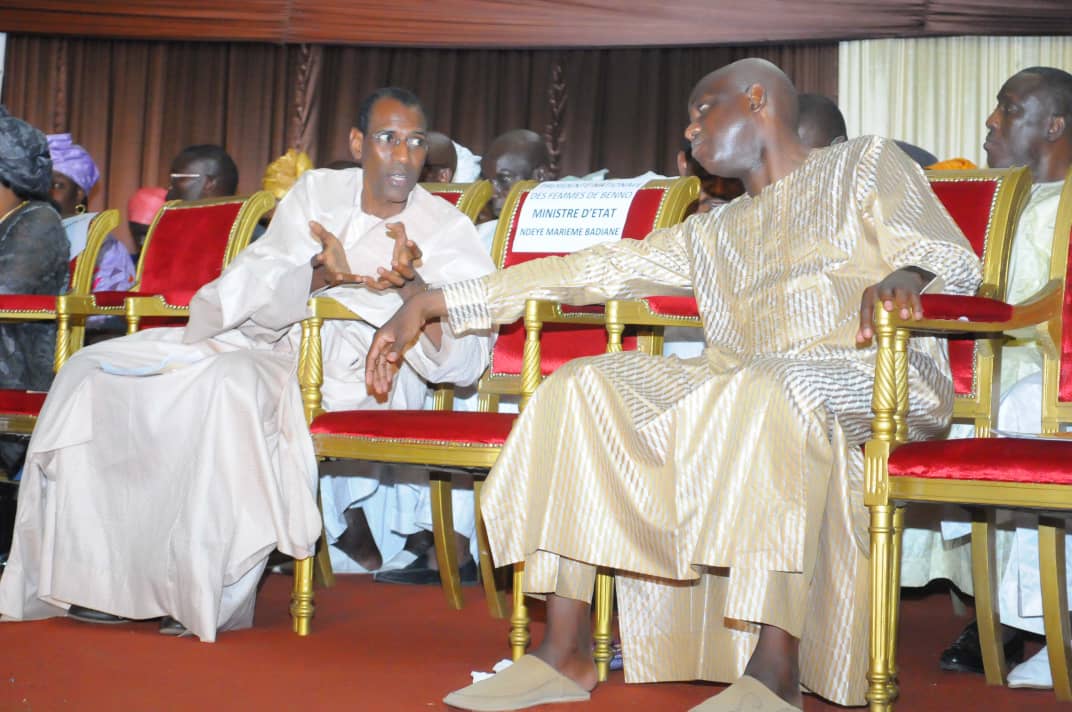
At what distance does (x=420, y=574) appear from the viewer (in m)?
4.59

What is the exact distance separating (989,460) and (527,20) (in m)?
6.31

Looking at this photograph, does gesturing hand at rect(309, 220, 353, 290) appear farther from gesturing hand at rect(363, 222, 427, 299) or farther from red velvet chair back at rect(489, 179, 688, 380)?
red velvet chair back at rect(489, 179, 688, 380)

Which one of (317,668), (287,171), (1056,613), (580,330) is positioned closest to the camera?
(1056,613)

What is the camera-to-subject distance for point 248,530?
3.46 m

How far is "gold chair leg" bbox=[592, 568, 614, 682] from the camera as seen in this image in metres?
3.07

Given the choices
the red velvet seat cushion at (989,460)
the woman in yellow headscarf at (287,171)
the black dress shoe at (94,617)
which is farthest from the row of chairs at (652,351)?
the woman in yellow headscarf at (287,171)

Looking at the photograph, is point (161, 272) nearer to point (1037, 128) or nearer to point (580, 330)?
point (580, 330)

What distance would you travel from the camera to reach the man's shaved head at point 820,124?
14.9 feet

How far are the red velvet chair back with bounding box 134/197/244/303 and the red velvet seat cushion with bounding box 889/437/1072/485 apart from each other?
105 inches

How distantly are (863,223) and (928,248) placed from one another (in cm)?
19

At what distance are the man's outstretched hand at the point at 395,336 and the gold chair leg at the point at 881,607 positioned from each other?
120 cm

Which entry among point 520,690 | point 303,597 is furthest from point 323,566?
point 520,690

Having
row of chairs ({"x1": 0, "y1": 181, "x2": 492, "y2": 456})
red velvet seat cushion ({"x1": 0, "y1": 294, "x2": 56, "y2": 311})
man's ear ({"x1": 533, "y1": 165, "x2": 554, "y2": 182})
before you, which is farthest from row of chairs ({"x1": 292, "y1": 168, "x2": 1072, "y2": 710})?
man's ear ({"x1": 533, "y1": 165, "x2": 554, "y2": 182})

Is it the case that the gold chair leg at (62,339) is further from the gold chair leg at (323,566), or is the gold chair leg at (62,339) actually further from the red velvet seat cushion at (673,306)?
the red velvet seat cushion at (673,306)
